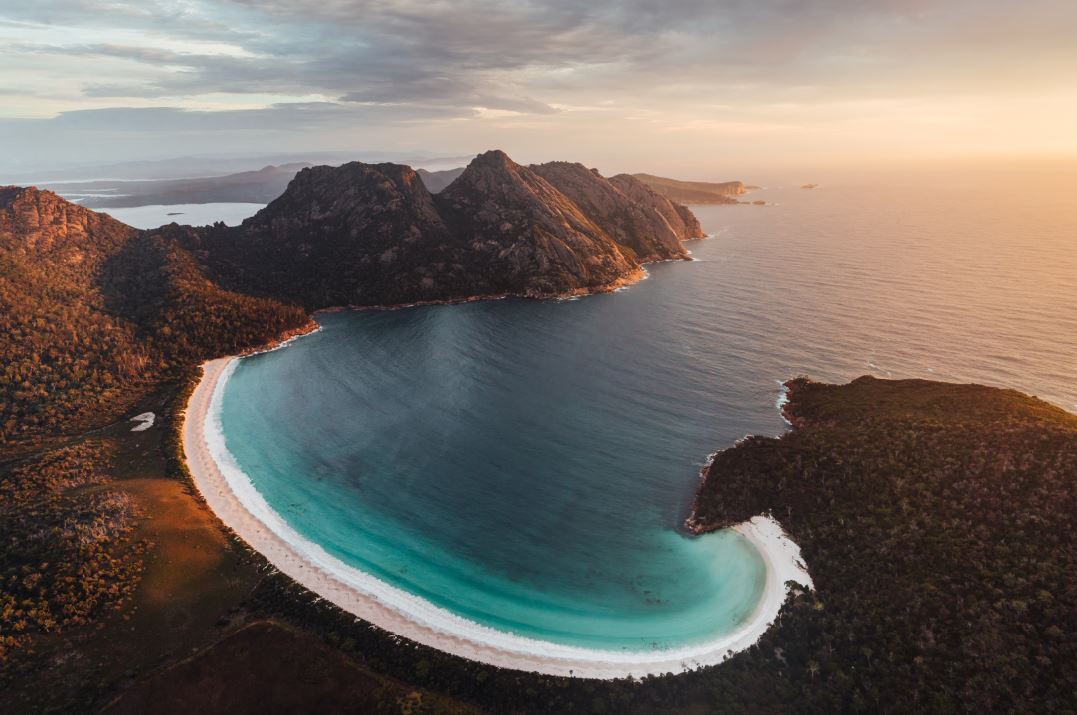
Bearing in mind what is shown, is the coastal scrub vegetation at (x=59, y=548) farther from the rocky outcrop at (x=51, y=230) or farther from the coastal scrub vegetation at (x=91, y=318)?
the rocky outcrop at (x=51, y=230)

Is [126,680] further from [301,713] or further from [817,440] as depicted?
[817,440]

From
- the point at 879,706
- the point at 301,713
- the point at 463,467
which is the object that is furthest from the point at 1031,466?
the point at 301,713

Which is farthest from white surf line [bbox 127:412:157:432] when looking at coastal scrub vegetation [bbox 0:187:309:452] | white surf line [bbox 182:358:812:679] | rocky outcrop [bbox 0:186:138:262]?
rocky outcrop [bbox 0:186:138:262]

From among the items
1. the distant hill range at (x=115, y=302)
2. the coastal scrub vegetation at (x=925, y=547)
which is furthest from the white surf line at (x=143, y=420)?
the coastal scrub vegetation at (x=925, y=547)

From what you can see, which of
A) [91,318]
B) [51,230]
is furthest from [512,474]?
[51,230]

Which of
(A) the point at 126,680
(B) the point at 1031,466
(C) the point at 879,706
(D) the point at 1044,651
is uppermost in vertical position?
(B) the point at 1031,466

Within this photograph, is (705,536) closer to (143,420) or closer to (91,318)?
(143,420)

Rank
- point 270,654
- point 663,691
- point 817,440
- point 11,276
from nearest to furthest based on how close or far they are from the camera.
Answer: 1. point 663,691
2. point 270,654
3. point 817,440
4. point 11,276

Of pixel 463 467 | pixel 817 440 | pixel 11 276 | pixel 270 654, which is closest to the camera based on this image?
pixel 270 654

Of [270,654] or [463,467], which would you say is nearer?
[270,654]
